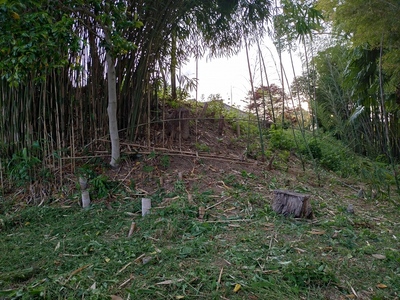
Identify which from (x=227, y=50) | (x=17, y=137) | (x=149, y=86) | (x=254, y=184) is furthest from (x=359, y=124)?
(x=17, y=137)

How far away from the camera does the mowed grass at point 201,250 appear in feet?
5.28

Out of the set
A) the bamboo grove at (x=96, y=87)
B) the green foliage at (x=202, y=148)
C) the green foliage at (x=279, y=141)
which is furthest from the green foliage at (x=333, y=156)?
the bamboo grove at (x=96, y=87)

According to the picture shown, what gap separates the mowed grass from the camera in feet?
5.28

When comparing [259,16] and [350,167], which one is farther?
[350,167]

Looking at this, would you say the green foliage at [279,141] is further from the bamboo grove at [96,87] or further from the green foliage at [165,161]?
the green foliage at [165,161]

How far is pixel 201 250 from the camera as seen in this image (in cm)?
197

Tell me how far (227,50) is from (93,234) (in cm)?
300

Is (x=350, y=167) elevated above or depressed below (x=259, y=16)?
below

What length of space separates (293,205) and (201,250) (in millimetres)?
865

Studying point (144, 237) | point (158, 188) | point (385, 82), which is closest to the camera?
point (144, 237)

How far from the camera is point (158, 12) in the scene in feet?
11.4

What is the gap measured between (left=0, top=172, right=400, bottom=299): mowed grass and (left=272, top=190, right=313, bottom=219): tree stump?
0.27 feet

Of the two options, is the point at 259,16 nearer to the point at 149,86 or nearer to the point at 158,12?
the point at 158,12

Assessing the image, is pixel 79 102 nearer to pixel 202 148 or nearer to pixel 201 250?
pixel 202 148
